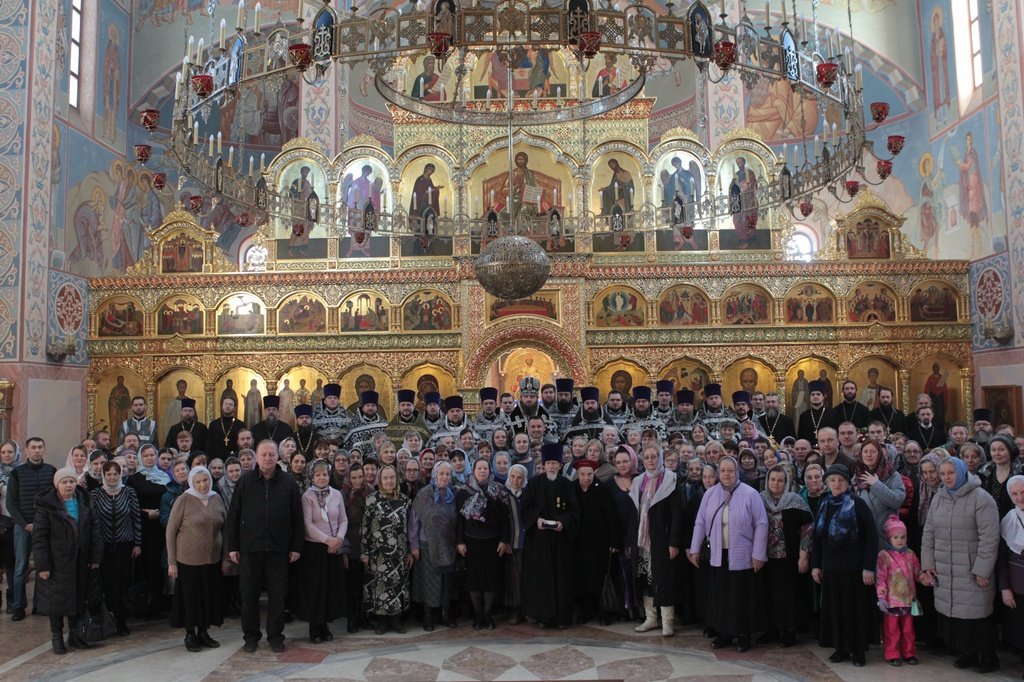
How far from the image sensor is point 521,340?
16.0 m

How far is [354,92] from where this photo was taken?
2350 centimetres

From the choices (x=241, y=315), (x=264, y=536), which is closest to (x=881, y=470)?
(x=264, y=536)

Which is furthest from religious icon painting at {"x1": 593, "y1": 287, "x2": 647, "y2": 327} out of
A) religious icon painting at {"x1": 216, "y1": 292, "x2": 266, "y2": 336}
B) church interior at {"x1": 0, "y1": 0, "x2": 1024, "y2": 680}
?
religious icon painting at {"x1": 216, "y1": 292, "x2": 266, "y2": 336}

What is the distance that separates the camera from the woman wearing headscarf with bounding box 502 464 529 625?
7.97 m

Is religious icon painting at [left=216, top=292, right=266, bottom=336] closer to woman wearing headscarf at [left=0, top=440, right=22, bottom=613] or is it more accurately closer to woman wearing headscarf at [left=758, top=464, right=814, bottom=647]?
woman wearing headscarf at [left=0, top=440, right=22, bottom=613]

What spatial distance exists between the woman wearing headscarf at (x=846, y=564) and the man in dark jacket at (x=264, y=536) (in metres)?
4.30

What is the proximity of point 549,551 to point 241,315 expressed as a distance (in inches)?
405

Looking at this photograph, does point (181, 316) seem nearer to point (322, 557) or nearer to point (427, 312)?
point (427, 312)

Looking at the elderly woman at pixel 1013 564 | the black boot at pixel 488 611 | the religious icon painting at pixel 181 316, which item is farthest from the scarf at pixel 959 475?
the religious icon painting at pixel 181 316

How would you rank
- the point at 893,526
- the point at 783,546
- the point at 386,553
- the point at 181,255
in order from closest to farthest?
1. the point at 893,526
2. the point at 783,546
3. the point at 386,553
4. the point at 181,255

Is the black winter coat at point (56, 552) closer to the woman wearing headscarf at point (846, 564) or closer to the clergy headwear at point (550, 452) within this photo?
the clergy headwear at point (550, 452)

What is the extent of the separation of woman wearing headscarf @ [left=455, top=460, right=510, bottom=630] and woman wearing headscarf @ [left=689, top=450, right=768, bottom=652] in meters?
1.98

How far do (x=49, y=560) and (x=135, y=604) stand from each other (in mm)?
1406

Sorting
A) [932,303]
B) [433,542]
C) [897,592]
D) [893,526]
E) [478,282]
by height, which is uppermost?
[478,282]
